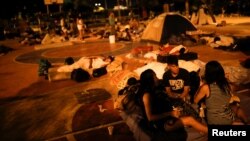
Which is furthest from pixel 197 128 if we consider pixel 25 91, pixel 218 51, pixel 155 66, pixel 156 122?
pixel 218 51

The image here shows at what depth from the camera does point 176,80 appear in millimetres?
6543

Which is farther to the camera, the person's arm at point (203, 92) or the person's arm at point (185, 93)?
the person's arm at point (185, 93)

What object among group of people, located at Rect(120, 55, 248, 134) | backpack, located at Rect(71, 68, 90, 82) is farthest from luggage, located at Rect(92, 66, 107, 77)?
group of people, located at Rect(120, 55, 248, 134)

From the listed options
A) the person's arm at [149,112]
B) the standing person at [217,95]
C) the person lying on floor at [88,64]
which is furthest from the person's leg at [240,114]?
the person lying on floor at [88,64]

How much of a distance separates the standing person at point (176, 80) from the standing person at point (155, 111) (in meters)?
1.09

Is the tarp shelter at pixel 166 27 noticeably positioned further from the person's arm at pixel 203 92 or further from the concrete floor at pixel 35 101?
the person's arm at pixel 203 92

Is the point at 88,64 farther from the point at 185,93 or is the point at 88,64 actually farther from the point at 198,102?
the point at 198,102

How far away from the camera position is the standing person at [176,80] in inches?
251

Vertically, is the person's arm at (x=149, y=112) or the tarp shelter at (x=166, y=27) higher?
the tarp shelter at (x=166, y=27)

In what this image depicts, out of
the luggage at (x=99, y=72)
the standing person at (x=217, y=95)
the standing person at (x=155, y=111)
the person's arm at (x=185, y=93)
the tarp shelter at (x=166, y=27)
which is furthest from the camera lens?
the tarp shelter at (x=166, y=27)

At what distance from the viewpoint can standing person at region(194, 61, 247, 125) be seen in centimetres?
479

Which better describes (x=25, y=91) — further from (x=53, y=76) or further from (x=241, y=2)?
(x=241, y=2)

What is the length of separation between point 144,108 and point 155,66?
15.5ft

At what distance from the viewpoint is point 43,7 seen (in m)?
50.0
